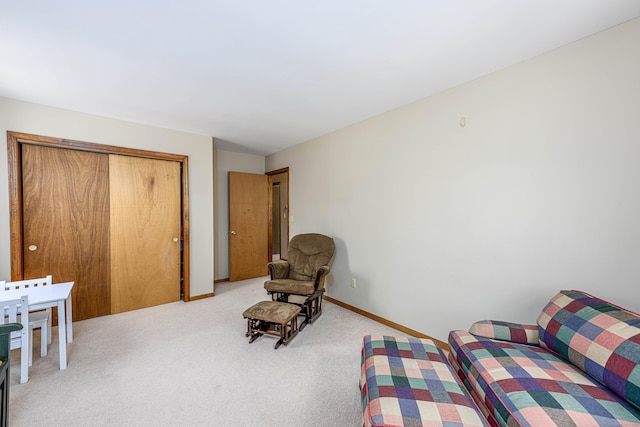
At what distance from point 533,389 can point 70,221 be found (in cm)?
434

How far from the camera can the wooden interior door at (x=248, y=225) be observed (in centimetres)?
471

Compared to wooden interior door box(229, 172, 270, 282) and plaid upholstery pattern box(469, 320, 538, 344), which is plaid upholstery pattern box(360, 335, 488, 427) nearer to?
plaid upholstery pattern box(469, 320, 538, 344)

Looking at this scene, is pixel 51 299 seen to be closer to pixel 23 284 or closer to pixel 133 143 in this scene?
pixel 23 284

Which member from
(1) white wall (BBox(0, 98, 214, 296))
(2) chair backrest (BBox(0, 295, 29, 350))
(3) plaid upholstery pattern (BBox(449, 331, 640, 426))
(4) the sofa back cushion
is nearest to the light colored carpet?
(2) chair backrest (BBox(0, 295, 29, 350))

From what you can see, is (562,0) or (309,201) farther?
(309,201)

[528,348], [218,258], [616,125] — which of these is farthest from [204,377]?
[616,125]

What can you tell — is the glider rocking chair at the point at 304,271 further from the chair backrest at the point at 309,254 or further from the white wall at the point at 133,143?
the white wall at the point at 133,143

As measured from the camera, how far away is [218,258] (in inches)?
185

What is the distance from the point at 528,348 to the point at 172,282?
3.97 m

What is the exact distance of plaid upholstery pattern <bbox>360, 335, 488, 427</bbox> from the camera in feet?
3.53

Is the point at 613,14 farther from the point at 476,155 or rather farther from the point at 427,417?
the point at 427,417

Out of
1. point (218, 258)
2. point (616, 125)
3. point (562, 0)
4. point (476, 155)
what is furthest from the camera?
point (218, 258)

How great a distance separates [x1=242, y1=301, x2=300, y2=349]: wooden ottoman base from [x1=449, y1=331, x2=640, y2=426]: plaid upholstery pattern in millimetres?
1506

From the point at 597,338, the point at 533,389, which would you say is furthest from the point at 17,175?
the point at 597,338
